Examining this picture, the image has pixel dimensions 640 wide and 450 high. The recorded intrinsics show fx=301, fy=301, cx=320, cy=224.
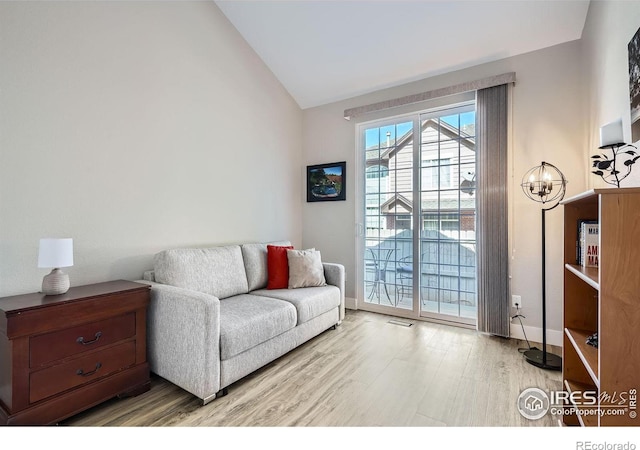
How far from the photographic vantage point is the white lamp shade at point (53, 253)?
165 centimetres

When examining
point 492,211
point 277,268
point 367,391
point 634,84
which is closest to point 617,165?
point 634,84

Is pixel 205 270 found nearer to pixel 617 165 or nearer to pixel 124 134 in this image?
pixel 124 134

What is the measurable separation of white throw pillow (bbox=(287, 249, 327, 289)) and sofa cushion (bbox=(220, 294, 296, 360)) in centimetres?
45

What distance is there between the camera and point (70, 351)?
1650 millimetres

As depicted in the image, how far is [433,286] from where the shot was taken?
3.33 m

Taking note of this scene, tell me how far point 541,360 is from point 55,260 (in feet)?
11.1

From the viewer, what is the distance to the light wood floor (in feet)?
5.49

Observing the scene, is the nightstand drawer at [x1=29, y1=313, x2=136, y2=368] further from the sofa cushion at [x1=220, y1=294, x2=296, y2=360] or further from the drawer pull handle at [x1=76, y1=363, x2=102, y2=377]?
the sofa cushion at [x1=220, y1=294, x2=296, y2=360]

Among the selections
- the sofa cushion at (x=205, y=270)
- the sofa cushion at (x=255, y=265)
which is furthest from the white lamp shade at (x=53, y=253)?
the sofa cushion at (x=255, y=265)

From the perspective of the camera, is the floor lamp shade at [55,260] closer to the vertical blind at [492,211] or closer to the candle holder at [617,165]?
the candle holder at [617,165]

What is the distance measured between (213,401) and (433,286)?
2449mm

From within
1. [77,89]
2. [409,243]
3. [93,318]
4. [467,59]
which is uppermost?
[467,59]
